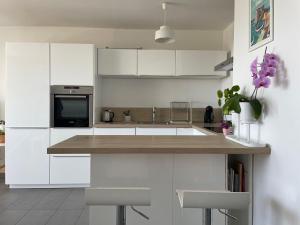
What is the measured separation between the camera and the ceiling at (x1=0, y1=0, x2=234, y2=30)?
11.8 feet

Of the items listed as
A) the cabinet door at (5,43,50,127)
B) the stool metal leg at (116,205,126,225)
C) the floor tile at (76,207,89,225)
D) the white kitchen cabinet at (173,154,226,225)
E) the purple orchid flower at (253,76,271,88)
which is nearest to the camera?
the stool metal leg at (116,205,126,225)

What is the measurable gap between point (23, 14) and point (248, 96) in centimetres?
332

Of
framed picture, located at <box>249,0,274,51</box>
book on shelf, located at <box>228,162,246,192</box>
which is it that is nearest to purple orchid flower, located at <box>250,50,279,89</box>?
framed picture, located at <box>249,0,274,51</box>

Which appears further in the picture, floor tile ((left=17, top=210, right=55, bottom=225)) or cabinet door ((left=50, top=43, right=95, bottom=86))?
cabinet door ((left=50, top=43, right=95, bottom=86))

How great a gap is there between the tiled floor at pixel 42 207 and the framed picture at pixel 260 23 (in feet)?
7.31

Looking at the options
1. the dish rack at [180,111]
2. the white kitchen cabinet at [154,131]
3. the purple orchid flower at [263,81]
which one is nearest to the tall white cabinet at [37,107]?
the white kitchen cabinet at [154,131]

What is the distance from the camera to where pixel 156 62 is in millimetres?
4387

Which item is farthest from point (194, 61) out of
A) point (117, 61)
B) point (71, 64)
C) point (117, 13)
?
point (71, 64)

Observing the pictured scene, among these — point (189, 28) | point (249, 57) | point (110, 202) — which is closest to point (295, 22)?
point (249, 57)

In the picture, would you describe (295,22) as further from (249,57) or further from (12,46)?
(12,46)

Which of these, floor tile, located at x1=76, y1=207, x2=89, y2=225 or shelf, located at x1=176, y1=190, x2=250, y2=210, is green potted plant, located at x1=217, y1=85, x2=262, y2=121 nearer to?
shelf, located at x1=176, y1=190, x2=250, y2=210

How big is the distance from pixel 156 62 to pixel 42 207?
2.48m

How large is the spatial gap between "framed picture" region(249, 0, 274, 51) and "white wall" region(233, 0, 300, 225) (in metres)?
0.05

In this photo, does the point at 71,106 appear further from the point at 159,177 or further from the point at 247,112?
the point at 247,112
